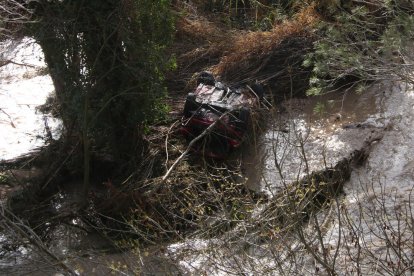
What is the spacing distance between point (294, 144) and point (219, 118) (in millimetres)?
1181

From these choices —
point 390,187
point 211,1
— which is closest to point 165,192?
point 390,187

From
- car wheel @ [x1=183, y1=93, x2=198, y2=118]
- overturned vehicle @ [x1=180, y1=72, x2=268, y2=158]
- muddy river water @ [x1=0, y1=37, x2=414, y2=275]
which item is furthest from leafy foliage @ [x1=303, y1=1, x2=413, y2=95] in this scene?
car wheel @ [x1=183, y1=93, x2=198, y2=118]

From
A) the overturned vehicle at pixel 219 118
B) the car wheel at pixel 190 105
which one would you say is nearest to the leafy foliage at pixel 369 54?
the overturned vehicle at pixel 219 118

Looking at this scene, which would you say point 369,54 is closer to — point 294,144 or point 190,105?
point 294,144

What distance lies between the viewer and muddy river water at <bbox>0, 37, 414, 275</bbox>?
5.41 metres

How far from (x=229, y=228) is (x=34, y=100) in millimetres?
4886

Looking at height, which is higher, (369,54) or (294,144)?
(369,54)

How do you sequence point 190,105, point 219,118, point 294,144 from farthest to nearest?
point 190,105 → point 219,118 → point 294,144

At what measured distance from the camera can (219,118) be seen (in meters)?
6.70

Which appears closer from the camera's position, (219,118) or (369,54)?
(369,54)

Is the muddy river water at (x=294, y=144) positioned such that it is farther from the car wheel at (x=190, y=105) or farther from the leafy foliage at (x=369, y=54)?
the car wheel at (x=190, y=105)

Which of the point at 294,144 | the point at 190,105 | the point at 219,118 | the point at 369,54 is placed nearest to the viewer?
the point at 294,144

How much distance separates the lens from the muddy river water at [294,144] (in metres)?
5.41

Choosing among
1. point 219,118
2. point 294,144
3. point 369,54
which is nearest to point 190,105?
point 219,118
